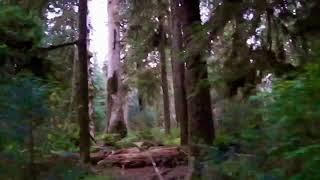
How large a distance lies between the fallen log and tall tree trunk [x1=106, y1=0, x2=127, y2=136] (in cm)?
607

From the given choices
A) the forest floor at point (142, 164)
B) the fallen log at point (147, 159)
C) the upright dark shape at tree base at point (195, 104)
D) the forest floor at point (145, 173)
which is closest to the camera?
the upright dark shape at tree base at point (195, 104)

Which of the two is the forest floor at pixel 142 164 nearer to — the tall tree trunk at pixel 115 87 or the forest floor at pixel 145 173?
the forest floor at pixel 145 173

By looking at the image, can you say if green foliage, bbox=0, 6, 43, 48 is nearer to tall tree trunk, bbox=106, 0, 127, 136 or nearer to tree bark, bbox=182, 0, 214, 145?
tree bark, bbox=182, 0, 214, 145

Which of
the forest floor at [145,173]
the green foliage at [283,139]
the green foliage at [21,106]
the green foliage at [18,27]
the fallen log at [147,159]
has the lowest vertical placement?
the forest floor at [145,173]

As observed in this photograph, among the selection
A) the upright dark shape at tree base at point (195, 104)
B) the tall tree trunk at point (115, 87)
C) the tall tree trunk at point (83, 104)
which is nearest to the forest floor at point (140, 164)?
the tall tree trunk at point (83, 104)

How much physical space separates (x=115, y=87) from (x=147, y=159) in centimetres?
722

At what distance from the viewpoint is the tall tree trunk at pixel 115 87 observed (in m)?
20.0

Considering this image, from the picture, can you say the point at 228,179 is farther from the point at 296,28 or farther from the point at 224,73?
the point at 296,28

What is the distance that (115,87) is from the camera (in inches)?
788

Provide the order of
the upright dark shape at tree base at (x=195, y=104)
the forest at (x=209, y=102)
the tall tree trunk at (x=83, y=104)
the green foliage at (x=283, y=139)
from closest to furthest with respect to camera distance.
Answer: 1. the green foliage at (x=283, y=139)
2. the forest at (x=209, y=102)
3. the upright dark shape at tree base at (x=195, y=104)
4. the tall tree trunk at (x=83, y=104)

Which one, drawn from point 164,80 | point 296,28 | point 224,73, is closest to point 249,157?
point 224,73

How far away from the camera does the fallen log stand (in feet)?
42.7

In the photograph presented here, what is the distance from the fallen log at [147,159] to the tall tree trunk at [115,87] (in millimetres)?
6070

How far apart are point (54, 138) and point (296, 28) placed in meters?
4.15
